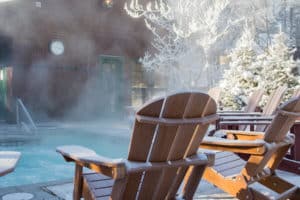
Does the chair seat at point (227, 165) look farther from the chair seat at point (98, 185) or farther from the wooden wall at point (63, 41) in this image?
the wooden wall at point (63, 41)

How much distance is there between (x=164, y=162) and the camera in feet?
6.07

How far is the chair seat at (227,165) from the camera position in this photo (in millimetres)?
2539

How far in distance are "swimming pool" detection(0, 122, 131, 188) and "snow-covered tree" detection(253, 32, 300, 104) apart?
3097 millimetres

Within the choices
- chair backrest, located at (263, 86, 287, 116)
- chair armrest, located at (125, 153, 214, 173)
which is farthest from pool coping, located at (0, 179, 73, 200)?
chair backrest, located at (263, 86, 287, 116)

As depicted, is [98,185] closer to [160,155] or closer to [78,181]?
[78,181]

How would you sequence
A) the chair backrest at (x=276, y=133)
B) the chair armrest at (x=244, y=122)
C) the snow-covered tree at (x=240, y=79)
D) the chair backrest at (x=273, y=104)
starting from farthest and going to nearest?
the snow-covered tree at (x=240, y=79) → the chair backrest at (x=273, y=104) → the chair armrest at (x=244, y=122) → the chair backrest at (x=276, y=133)

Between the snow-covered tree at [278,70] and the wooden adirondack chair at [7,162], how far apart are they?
579 centimetres

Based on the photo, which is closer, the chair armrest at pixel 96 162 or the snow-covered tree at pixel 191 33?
the chair armrest at pixel 96 162

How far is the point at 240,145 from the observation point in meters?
2.36

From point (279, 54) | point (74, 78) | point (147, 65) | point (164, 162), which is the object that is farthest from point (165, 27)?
point (164, 162)

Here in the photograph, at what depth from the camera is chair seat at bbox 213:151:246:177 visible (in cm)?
254

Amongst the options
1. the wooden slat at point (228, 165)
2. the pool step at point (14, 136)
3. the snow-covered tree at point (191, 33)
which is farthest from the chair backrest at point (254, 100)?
the snow-covered tree at point (191, 33)

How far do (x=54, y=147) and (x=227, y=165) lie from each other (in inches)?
227

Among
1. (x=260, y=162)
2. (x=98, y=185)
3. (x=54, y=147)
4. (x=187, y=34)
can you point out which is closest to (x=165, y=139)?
(x=98, y=185)
